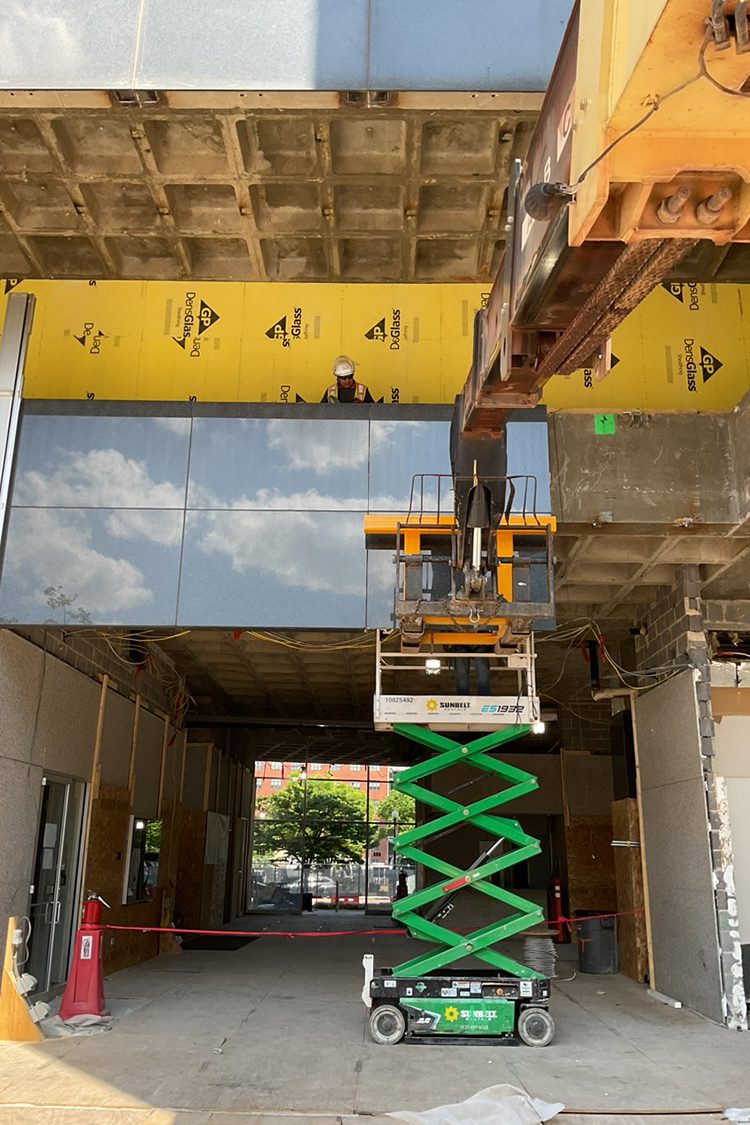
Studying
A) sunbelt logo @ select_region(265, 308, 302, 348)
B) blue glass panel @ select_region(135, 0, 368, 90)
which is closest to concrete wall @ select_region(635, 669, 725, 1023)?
sunbelt logo @ select_region(265, 308, 302, 348)

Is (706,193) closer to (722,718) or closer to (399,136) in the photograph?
(399,136)

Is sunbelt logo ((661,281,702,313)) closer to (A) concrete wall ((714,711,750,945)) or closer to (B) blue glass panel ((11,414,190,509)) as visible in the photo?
(A) concrete wall ((714,711,750,945))

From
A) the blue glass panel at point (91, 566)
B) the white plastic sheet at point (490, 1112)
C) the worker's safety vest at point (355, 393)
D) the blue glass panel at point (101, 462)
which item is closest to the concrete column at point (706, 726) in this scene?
the white plastic sheet at point (490, 1112)

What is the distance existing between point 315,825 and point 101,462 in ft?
81.5

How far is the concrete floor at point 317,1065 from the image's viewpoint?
20.1 feet

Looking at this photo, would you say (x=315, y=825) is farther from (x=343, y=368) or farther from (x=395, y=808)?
(x=343, y=368)

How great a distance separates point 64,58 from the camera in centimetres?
840

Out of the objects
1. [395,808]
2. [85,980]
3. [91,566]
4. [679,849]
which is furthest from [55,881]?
[395,808]

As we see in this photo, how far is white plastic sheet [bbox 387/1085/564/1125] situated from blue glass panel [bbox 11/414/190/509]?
236 inches

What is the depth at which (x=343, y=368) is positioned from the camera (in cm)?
929

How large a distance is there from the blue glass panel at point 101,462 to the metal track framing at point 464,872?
3625mm

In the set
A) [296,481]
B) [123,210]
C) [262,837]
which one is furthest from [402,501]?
[262,837]

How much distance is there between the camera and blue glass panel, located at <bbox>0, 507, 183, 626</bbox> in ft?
29.1

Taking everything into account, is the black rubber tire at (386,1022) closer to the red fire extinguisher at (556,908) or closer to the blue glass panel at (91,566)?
the blue glass panel at (91,566)
